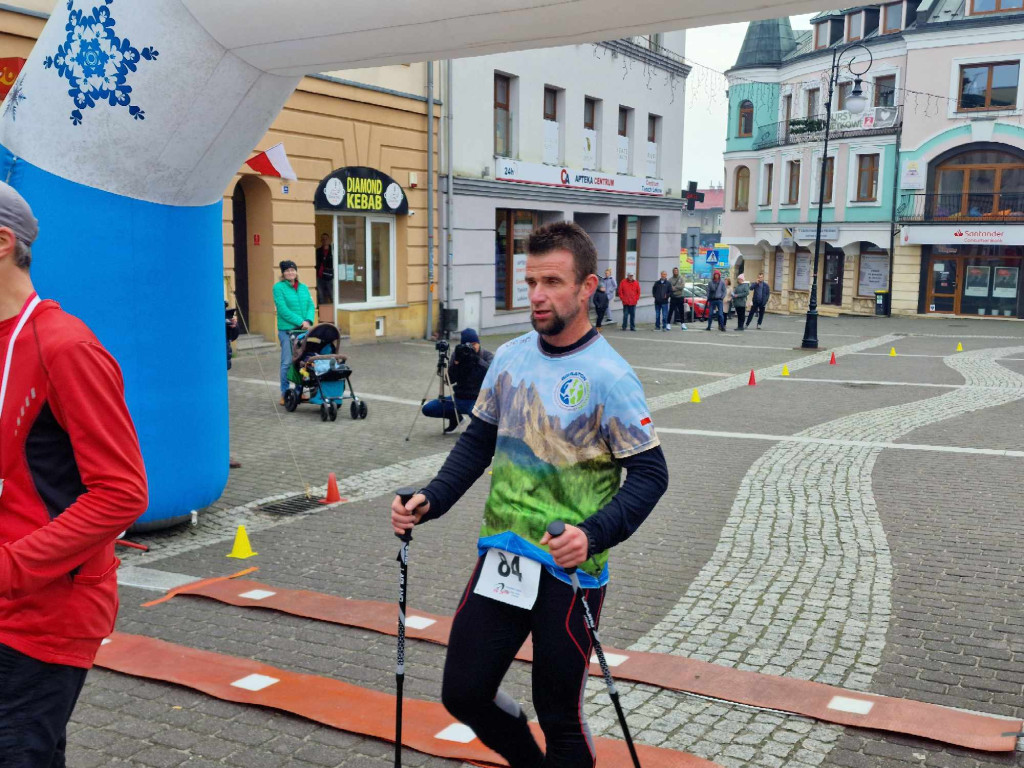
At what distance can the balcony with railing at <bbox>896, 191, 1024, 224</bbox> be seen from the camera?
38188 millimetres

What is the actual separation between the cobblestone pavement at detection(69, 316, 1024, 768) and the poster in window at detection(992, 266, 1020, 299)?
2937cm

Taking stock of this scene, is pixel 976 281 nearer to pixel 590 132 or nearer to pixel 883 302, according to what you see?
pixel 883 302

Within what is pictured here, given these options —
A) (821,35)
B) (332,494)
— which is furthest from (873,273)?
(332,494)

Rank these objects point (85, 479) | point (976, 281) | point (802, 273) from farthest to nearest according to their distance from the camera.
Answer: point (802, 273), point (976, 281), point (85, 479)

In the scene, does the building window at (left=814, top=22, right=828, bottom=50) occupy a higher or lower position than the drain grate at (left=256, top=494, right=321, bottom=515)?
higher

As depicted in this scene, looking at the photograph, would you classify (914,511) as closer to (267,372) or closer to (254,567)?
(254,567)

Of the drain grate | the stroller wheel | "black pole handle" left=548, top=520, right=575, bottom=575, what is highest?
"black pole handle" left=548, top=520, right=575, bottom=575

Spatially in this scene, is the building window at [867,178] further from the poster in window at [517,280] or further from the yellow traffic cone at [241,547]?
the yellow traffic cone at [241,547]

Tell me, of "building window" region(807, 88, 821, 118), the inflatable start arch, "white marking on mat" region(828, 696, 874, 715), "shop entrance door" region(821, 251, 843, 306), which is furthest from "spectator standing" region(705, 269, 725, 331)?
"white marking on mat" region(828, 696, 874, 715)

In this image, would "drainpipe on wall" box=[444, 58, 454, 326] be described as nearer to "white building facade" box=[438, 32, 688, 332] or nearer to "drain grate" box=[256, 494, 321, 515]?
"white building facade" box=[438, 32, 688, 332]

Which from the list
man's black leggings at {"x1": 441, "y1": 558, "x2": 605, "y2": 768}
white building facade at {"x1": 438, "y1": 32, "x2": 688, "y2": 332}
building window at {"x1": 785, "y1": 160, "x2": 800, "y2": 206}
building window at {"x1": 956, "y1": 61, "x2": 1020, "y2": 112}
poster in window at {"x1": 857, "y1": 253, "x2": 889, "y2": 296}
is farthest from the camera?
building window at {"x1": 785, "y1": 160, "x2": 800, "y2": 206}

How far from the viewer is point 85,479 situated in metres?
2.38

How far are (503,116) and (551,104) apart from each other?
7.86 feet

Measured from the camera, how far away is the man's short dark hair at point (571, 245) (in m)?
3.11
